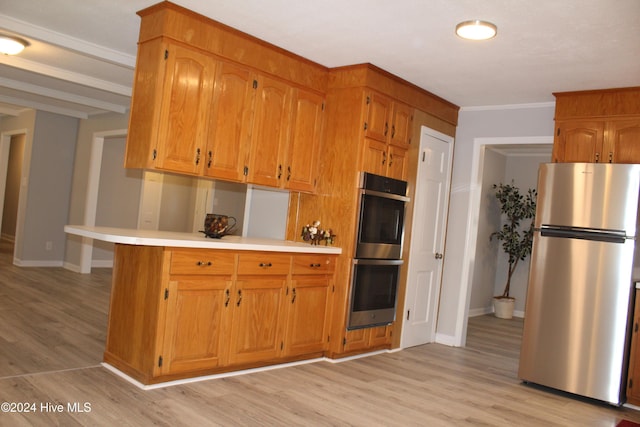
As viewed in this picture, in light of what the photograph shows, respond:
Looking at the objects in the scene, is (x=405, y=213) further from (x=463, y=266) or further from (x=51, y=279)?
(x=51, y=279)

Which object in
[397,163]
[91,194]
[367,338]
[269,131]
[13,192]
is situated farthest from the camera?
[13,192]

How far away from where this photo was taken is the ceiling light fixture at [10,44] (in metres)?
4.36

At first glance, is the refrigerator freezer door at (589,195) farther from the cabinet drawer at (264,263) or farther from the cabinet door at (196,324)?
the cabinet door at (196,324)

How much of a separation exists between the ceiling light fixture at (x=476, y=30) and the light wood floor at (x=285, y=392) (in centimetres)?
230

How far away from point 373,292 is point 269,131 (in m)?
1.59

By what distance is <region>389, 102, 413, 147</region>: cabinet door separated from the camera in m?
4.63

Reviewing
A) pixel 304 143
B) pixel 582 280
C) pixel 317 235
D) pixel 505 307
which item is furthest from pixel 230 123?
pixel 505 307

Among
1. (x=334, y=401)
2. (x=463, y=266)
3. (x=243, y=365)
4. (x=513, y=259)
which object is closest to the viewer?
(x=334, y=401)

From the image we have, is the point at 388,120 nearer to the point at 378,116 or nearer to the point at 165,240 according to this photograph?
the point at 378,116

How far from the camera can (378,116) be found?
4.45 meters

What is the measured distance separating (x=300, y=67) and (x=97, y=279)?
4.58 metres

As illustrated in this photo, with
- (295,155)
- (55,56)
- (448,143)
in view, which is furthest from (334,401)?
(55,56)

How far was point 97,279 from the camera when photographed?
725 centimetres

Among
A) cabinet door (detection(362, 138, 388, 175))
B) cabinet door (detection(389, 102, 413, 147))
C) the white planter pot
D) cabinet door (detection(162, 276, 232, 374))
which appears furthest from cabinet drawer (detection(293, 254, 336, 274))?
the white planter pot
